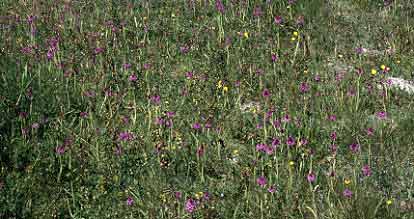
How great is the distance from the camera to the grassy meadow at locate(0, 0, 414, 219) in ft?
14.7

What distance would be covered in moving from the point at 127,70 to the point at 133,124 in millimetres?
1049

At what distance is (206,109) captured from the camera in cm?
568

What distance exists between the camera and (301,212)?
168 inches

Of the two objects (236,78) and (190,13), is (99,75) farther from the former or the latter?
(190,13)

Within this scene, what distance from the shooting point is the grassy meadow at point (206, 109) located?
4469mm

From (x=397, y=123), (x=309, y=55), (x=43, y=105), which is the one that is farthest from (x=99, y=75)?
(x=397, y=123)

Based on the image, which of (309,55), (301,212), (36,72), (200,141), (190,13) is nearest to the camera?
(301,212)

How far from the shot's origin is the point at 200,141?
5.21 m

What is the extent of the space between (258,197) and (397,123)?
1.88 m

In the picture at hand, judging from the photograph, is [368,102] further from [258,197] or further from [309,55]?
[258,197]

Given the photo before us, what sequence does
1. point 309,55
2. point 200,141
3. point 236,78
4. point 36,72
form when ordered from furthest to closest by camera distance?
point 309,55 → point 236,78 → point 36,72 → point 200,141

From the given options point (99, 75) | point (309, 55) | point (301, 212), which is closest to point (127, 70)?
point (99, 75)

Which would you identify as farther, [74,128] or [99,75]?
[99,75]

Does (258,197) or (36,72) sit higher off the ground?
(36,72)
